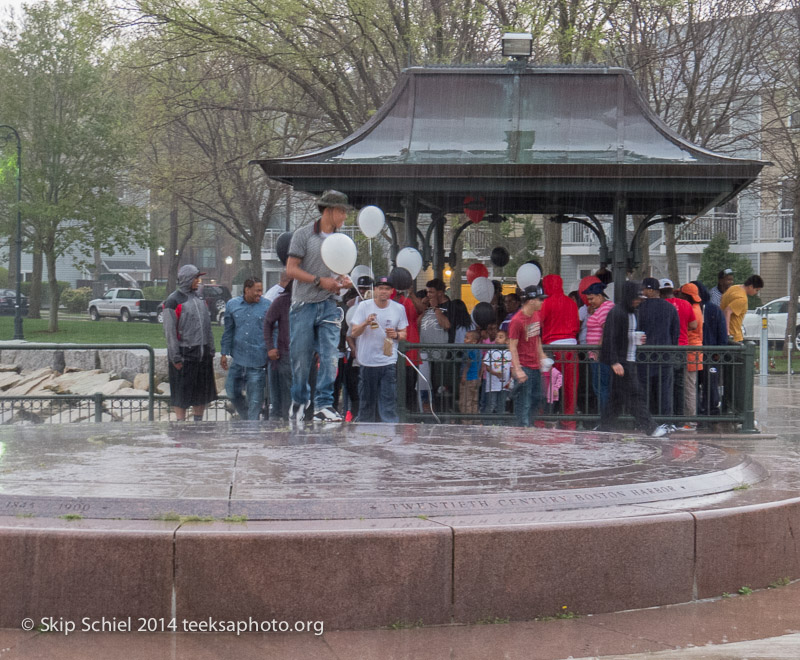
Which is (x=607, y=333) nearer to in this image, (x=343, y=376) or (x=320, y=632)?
(x=343, y=376)

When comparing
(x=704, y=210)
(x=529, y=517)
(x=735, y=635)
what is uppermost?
(x=704, y=210)

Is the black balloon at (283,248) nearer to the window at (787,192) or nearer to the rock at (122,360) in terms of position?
the rock at (122,360)

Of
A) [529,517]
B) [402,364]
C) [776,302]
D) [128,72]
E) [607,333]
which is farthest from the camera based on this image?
[776,302]

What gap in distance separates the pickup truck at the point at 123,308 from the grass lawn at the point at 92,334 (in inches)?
400

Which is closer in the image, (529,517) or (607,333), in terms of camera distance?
(529,517)

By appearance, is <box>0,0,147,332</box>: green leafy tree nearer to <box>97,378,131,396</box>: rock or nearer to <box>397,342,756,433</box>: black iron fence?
<box>97,378,131,396</box>: rock

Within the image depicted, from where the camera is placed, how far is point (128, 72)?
29234mm

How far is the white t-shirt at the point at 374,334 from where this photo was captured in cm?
1137

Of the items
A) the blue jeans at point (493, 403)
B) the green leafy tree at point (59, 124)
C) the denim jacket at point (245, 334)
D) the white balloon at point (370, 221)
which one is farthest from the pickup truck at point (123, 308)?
the white balloon at point (370, 221)

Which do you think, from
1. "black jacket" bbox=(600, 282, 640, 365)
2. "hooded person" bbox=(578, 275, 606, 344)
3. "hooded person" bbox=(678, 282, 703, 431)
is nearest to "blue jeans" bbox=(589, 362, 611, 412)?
"black jacket" bbox=(600, 282, 640, 365)

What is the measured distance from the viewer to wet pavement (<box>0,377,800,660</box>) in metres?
4.69

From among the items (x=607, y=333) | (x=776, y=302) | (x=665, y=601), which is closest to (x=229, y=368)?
(x=607, y=333)

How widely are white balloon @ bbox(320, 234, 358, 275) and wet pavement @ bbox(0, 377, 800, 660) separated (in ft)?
4.46

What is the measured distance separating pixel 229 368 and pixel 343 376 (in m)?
1.34
